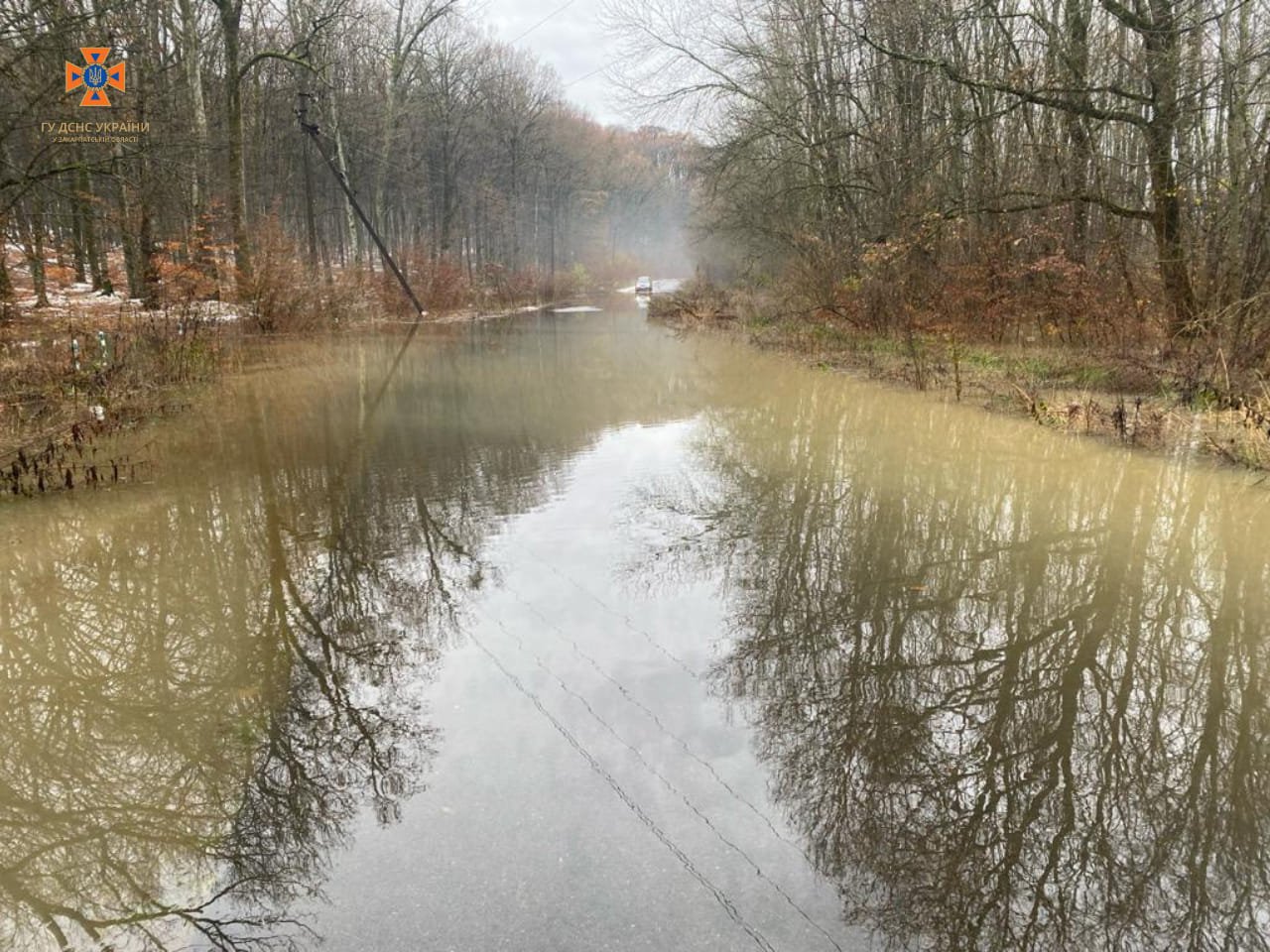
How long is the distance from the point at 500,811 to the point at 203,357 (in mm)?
12807

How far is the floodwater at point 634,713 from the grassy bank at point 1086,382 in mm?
1366

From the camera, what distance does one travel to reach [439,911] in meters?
2.67

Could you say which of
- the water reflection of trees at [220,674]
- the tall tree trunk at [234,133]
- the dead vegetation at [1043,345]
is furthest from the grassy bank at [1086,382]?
the tall tree trunk at [234,133]

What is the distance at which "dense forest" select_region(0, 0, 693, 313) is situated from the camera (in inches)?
553

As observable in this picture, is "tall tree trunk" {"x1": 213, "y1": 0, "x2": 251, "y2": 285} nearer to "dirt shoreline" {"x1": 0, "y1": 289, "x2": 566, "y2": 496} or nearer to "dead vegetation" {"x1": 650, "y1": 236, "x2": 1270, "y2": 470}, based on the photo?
"dirt shoreline" {"x1": 0, "y1": 289, "x2": 566, "y2": 496}

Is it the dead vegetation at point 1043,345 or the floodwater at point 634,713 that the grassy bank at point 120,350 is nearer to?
the floodwater at point 634,713

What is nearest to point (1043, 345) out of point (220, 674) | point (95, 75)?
point (220, 674)

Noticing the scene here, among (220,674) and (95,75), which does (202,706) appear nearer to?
(220,674)

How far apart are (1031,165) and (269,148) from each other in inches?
1261

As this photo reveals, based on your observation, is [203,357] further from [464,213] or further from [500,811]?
[464,213]

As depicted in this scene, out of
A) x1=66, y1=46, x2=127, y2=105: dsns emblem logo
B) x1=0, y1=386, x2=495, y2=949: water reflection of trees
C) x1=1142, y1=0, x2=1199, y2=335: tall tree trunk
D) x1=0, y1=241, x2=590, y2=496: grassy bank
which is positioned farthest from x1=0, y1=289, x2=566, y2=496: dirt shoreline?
x1=1142, y1=0, x2=1199, y2=335: tall tree trunk

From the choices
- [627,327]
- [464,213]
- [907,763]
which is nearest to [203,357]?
[907,763]

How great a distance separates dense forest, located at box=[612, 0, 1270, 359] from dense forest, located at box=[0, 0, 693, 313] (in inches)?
182

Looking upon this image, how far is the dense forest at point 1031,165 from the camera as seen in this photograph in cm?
1121
